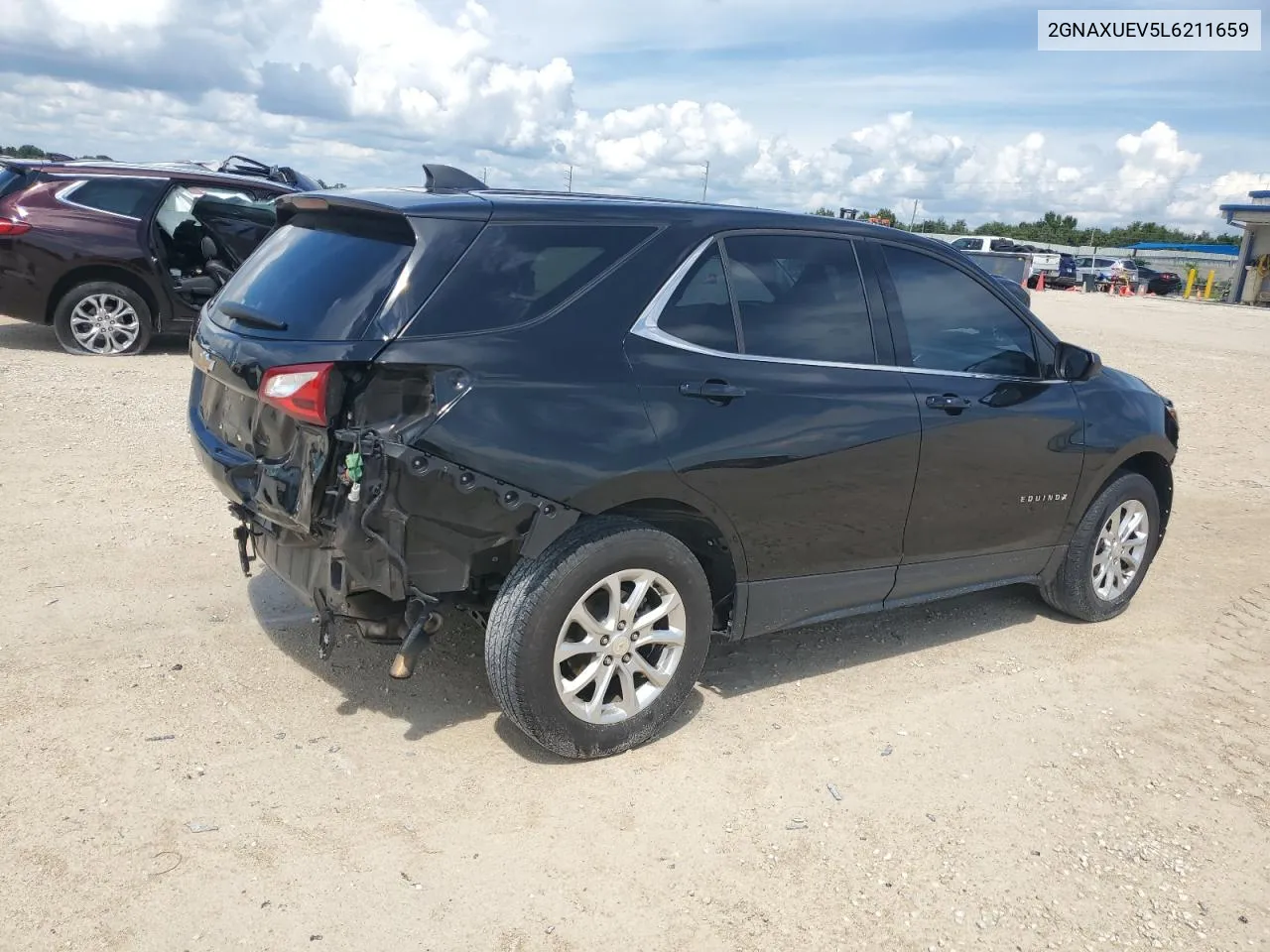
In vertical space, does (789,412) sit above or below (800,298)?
below

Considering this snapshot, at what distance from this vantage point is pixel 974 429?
4.40 meters

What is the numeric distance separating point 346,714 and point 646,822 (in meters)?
1.23

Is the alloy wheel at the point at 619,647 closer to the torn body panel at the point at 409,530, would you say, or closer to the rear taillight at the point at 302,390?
the torn body panel at the point at 409,530

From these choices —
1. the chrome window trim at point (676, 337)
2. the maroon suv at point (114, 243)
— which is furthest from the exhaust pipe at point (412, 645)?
the maroon suv at point (114, 243)

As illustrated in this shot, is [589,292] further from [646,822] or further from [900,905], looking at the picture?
[900,905]

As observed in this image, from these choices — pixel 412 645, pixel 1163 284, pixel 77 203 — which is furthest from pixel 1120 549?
pixel 1163 284

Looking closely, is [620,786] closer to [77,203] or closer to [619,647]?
[619,647]

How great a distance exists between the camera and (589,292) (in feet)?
11.4

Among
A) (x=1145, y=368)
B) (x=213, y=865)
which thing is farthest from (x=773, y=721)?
(x=1145, y=368)

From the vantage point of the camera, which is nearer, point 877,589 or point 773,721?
point 773,721

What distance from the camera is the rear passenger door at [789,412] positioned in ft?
11.8

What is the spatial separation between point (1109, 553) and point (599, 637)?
305 cm

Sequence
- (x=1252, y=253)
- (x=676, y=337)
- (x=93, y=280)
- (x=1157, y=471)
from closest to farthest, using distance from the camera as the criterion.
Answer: (x=676, y=337) < (x=1157, y=471) < (x=93, y=280) < (x=1252, y=253)

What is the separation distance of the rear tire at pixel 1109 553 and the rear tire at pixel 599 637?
2319 mm
